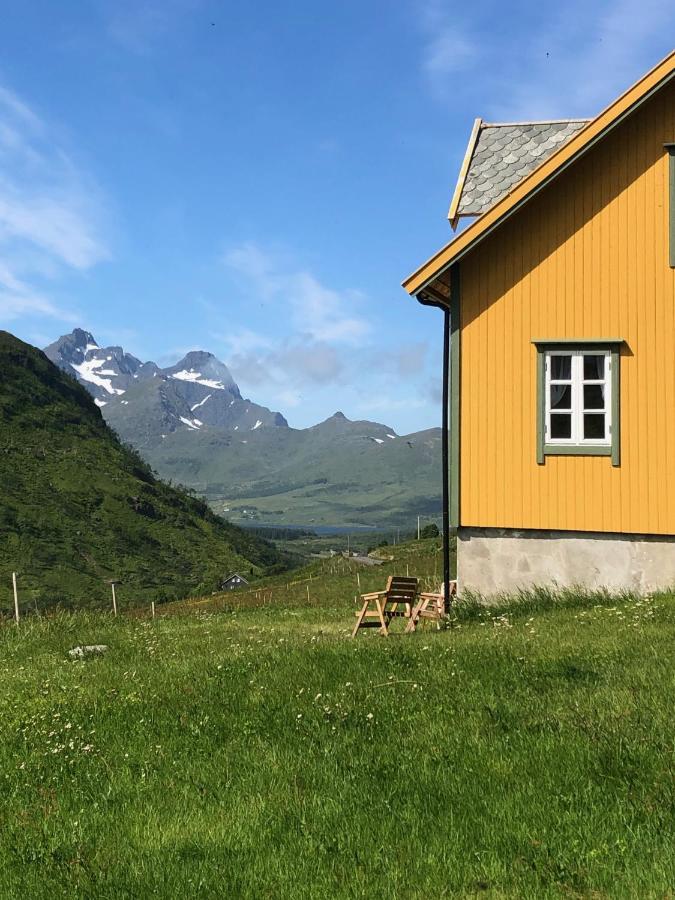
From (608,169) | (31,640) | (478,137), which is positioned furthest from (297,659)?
(478,137)

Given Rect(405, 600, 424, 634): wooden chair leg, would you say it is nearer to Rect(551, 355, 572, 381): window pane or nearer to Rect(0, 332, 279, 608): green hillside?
Rect(551, 355, 572, 381): window pane

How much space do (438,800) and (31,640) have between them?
570 inches

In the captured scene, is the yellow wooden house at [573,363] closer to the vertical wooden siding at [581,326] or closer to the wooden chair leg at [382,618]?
the vertical wooden siding at [581,326]

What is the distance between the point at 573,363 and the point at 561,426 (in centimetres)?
130

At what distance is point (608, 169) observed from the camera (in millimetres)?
18078

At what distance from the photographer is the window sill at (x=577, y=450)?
17.8 meters

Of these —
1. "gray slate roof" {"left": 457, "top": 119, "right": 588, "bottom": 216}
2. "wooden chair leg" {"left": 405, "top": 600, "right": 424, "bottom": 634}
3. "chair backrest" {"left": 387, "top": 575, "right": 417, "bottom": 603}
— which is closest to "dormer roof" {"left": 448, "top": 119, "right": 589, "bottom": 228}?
"gray slate roof" {"left": 457, "top": 119, "right": 588, "bottom": 216}

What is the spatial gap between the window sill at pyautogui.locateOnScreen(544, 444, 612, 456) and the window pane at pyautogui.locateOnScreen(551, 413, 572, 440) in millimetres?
251

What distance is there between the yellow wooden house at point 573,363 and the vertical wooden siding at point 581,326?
0.09 ft

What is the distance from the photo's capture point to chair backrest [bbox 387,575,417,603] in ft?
57.4

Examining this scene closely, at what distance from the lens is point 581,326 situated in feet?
59.5

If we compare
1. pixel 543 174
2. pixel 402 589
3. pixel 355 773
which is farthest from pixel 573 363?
pixel 355 773

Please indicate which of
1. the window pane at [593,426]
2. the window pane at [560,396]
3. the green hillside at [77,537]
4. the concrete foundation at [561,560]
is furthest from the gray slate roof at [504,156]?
the green hillside at [77,537]

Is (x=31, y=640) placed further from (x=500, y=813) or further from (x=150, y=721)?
(x=500, y=813)
